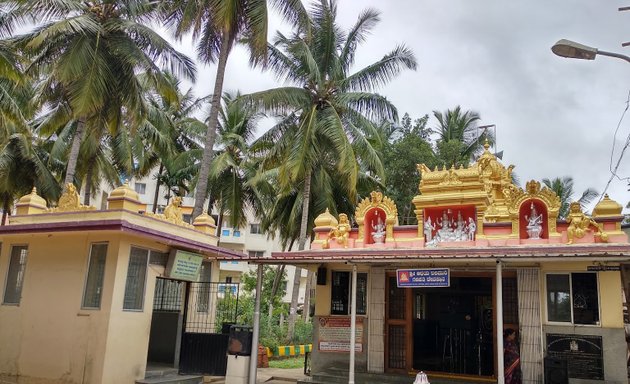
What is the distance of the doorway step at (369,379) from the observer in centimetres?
1261

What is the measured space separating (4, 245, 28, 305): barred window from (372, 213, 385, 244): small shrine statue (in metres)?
8.71

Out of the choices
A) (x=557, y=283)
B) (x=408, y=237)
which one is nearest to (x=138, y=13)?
(x=408, y=237)

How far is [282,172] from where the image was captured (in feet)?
63.2

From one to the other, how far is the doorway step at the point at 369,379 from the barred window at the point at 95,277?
5200mm

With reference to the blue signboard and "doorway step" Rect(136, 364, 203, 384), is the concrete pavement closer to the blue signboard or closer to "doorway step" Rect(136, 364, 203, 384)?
"doorway step" Rect(136, 364, 203, 384)

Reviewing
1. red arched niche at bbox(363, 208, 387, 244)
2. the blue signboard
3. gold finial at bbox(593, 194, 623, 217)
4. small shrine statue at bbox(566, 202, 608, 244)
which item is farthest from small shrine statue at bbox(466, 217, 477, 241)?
gold finial at bbox(593, 194, 623, 217)

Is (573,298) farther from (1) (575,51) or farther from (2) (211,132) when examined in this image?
(2) (211,132)

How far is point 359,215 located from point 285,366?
7.57 meters

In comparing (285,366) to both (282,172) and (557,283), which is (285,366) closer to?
(282,172)

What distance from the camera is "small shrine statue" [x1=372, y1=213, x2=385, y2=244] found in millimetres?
14227

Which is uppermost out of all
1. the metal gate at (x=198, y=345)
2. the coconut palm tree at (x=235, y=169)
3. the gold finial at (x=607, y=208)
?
the coconut palm tree at (x=235, y=169)

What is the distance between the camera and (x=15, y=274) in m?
13.6

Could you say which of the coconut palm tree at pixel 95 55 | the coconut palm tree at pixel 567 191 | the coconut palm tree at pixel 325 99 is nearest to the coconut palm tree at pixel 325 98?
the coconut palm tree at pixel 325 99

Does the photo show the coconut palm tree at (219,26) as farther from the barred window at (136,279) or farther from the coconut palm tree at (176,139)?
the coconut palm tree at (176,139)
